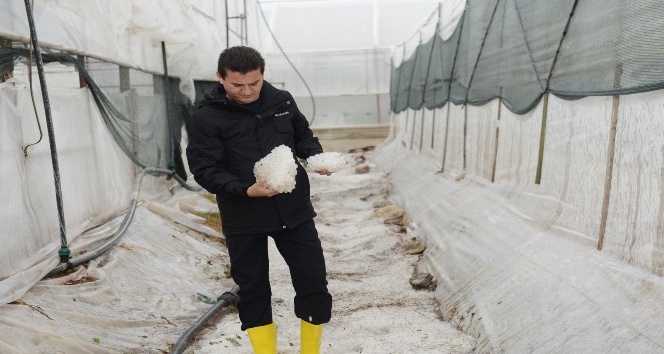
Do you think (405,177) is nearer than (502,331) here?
No

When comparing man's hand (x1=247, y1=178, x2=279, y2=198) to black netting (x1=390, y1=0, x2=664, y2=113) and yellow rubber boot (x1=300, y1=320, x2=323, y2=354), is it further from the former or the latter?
black netting (x1=390, y1=0, x2=664, y2=113)

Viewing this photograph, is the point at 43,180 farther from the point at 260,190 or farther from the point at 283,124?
the point at 260,190

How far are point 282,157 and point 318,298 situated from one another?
0.71 m

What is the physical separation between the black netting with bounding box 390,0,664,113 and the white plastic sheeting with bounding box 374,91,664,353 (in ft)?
0.46

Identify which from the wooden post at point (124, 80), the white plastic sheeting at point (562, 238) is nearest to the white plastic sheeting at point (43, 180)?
the wooden post at point (124, 80)

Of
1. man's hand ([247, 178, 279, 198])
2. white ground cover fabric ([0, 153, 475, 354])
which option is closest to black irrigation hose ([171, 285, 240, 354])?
white ground cover fabric ([0, 153, 475, 354])

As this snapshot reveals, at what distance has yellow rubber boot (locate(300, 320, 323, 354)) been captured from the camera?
2.96 meters

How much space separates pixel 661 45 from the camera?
3.04 meters

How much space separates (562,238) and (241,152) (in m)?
2.20

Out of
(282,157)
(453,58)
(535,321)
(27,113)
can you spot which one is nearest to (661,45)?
(535,321)

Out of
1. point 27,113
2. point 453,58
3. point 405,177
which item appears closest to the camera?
point 27,113

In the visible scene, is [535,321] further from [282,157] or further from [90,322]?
[90,322]

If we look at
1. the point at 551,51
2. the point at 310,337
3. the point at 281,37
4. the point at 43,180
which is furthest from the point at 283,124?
the point at 281,37

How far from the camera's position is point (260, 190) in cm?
262
